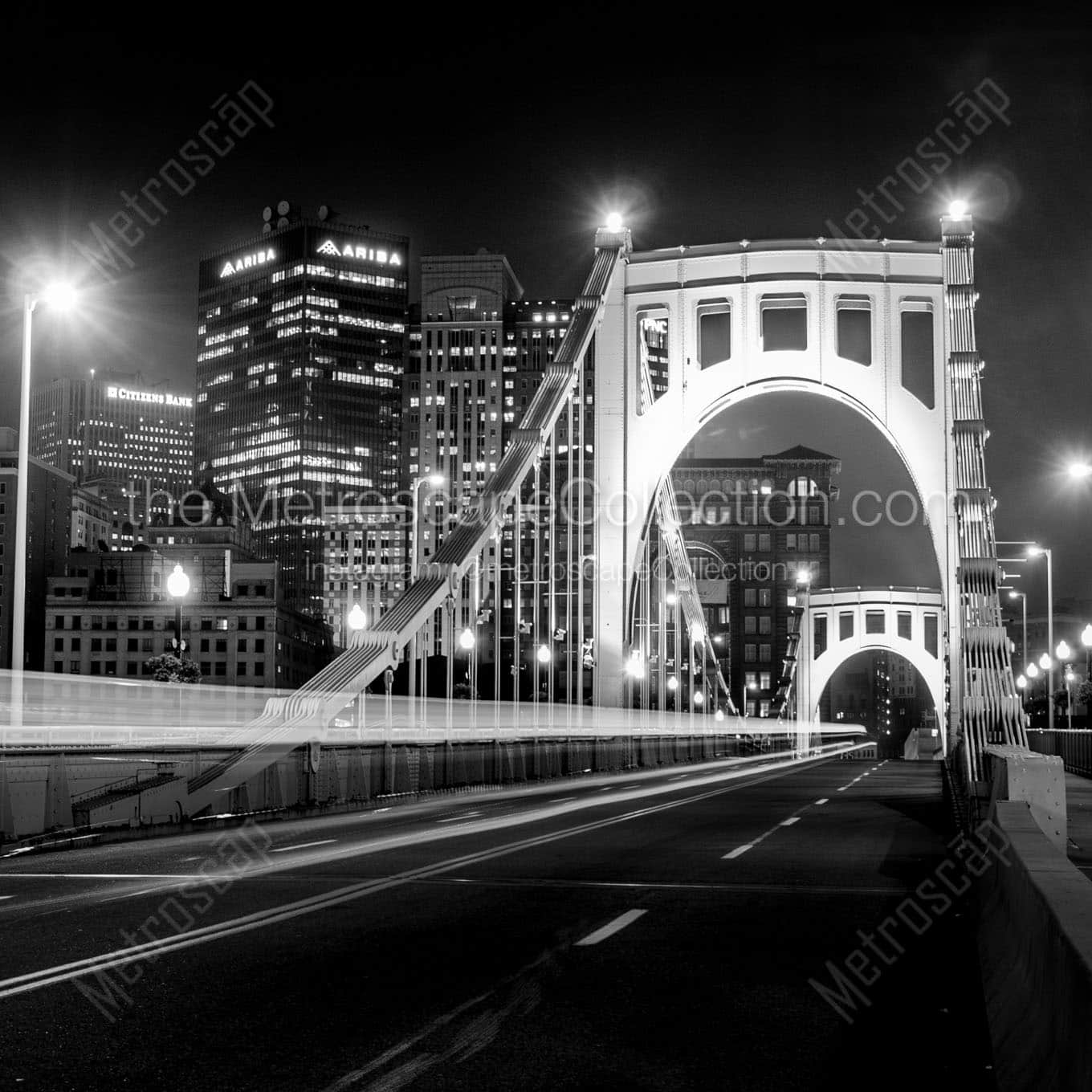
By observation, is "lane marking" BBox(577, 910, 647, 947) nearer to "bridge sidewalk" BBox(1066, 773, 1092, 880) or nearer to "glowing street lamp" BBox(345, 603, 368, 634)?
"bridge sidewalk" BBox(1066, 773, 1092, 880)

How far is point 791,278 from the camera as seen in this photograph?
45125 mm

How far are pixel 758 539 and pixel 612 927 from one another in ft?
588

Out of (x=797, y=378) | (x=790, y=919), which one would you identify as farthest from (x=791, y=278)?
(x=790, y=919)

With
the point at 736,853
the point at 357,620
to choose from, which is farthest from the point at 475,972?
the point at 357,620

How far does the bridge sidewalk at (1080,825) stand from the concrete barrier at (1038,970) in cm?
607

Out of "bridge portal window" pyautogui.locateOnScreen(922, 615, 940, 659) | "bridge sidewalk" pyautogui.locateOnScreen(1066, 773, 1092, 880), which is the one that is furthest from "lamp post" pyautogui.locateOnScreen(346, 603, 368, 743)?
"bridge portal window" pyautogui.locateOnScreen(922, 615, 940, 659)

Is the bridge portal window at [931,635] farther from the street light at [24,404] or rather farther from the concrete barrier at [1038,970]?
the concrete barrier at [1038,970]

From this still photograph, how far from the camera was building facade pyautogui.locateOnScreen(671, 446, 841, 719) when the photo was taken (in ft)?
608

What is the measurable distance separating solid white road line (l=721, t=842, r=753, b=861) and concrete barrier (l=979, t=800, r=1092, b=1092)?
714cm

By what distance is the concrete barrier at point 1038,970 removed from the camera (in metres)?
5.03

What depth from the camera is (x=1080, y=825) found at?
24516 mm

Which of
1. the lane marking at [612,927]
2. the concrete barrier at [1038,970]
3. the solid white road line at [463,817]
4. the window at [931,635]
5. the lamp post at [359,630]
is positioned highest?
the window at [931,635]

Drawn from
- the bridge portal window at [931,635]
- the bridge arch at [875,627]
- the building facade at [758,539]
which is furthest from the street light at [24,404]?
the building facade at [758,539]

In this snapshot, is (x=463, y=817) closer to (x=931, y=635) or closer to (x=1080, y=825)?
(x=1080, y=825)
